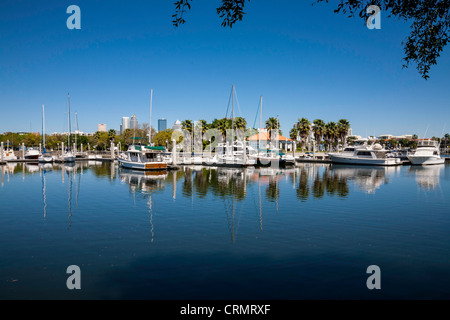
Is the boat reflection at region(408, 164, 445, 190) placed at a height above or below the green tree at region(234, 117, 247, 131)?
below

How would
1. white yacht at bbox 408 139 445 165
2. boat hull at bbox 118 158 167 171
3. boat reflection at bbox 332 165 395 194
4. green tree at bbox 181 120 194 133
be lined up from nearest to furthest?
1. boat reflection at bbox 332 165 395 194
2. boat hull at bbox 118 158 167 171
3. white yacht at bbox 408 139 445 165
4. green tree at bbox 181 120 194 133

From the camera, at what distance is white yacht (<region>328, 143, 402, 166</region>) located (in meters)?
68.2

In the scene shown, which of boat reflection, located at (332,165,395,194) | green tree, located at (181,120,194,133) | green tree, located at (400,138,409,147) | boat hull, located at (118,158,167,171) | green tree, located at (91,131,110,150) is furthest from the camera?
green tree, located at (400,138,409,147)

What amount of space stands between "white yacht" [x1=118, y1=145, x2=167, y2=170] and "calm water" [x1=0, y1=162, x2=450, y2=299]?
79.4 ft

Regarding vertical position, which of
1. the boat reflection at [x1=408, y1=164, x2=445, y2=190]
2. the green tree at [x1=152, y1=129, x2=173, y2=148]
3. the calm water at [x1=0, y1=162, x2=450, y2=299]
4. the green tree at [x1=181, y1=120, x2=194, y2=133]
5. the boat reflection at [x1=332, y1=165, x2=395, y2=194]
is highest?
the green tree at [x1=181, y1=120, x2=194, y2=133]

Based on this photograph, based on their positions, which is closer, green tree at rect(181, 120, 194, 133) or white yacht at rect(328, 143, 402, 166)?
white yacht at rect(328, 143, 402, 166)

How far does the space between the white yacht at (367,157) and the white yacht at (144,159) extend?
44517 millimetres

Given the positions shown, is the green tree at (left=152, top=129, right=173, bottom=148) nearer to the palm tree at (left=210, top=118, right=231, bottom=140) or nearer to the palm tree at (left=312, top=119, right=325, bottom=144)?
the palm tree at (left=210, top=118, right=231, bottom=140)

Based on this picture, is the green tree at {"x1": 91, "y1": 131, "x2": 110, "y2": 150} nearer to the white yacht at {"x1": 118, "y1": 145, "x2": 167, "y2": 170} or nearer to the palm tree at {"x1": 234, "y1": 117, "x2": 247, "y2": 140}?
the palm tree at {"x1": 234, "y1": 117, "x2": 247, "y2": 140}

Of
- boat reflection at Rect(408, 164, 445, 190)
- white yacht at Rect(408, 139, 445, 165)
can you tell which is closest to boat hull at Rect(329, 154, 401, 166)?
white yacht at Rect(408, 139, 445, 165)

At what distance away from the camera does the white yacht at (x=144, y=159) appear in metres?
48.6

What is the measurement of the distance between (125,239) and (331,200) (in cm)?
1688

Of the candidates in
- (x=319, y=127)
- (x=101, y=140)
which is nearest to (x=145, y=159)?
(x=319, y=127)
